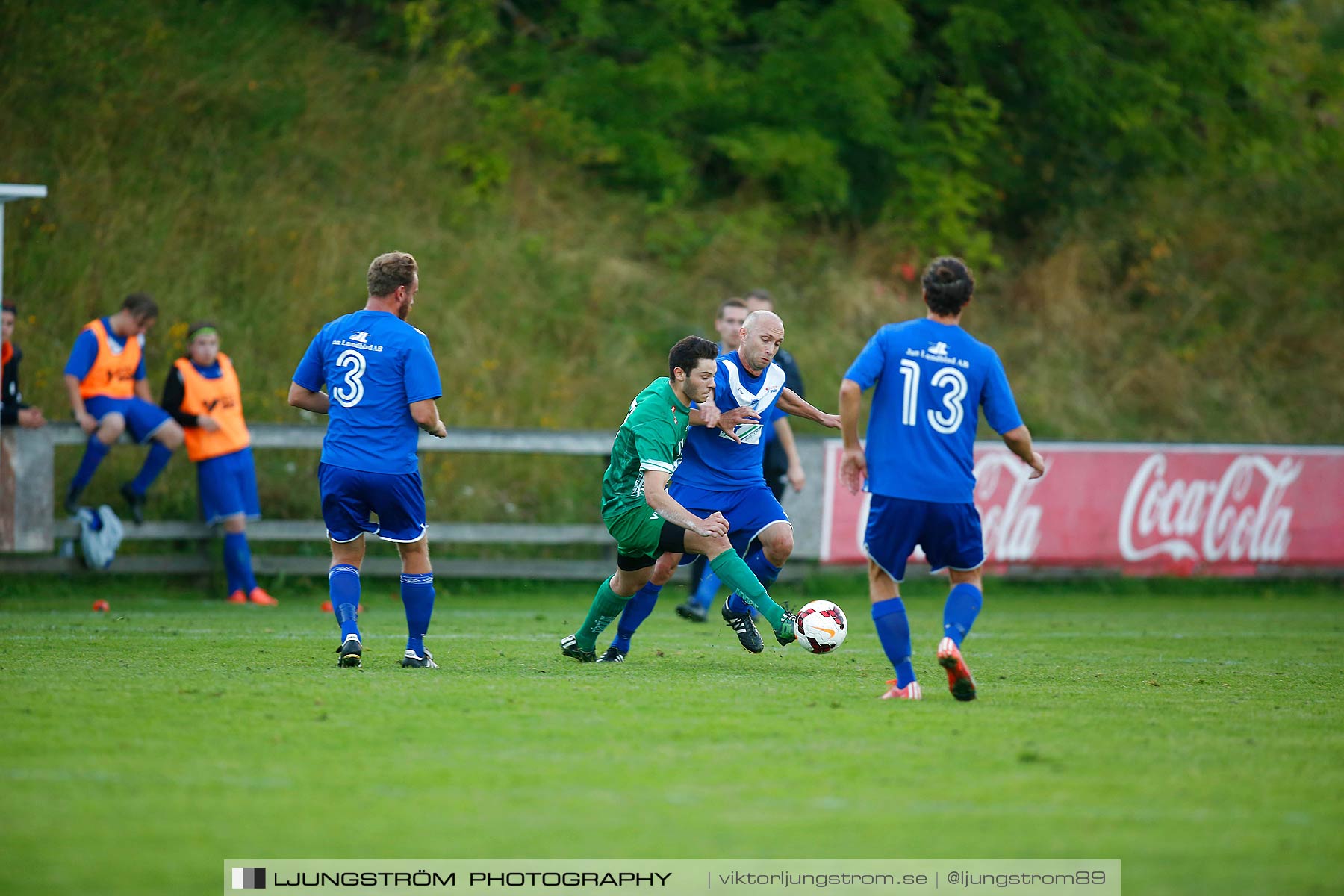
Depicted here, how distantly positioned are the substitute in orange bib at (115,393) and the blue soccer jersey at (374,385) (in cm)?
568

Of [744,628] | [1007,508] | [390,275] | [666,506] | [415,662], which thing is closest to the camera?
[666,506]

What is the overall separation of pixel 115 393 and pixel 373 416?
618 centimetres

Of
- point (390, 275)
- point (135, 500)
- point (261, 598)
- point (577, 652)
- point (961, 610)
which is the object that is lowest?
point (261, 598)

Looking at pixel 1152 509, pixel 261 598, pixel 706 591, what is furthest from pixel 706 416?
pixel 1152 509

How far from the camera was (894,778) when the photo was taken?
5203mm

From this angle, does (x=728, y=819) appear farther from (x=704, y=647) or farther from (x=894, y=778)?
(x=704, y=647)

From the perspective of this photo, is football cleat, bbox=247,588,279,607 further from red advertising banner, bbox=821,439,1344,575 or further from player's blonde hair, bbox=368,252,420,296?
player's blonde hair, bbox=368,252,420,296

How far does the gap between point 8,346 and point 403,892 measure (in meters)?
9.97

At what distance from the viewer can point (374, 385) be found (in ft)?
25.6

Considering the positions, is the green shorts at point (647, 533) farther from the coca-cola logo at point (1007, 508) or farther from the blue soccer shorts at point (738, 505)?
the coca-cola logo at point (1007, 508)

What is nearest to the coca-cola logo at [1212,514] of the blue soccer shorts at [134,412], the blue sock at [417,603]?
the blue soccer shorts at [134,412]

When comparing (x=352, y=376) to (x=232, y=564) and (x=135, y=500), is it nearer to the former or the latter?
(x=232, y=564)

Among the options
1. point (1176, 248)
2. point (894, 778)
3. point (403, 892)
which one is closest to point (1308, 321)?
point (1176, 248)

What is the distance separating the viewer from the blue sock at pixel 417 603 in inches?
316
